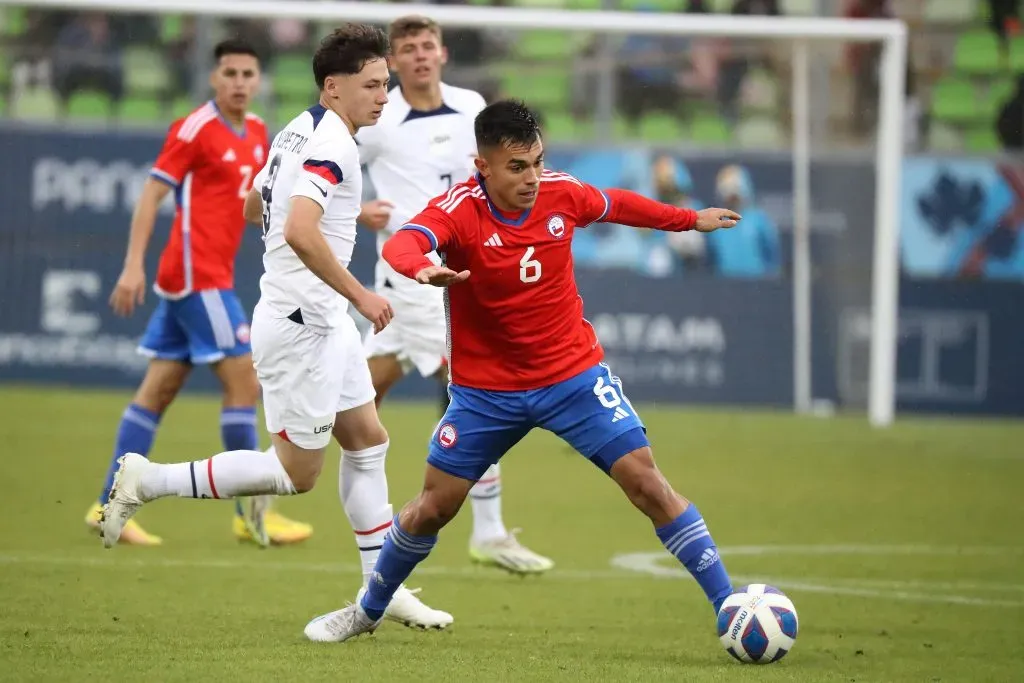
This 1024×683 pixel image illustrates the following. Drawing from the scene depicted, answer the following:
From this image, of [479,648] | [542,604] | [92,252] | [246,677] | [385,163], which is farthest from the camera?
[92,252]

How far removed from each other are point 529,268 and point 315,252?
0.79 m

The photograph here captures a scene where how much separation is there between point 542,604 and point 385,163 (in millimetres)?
2814

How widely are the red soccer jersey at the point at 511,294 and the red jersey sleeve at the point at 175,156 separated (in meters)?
3.30

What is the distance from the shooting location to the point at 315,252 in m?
5.83

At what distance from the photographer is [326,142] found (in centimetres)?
609

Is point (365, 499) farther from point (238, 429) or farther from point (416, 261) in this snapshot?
point (238, 429)

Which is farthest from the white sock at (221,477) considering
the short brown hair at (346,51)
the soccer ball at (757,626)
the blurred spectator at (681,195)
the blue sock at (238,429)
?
the blurred spectator at (681,195)

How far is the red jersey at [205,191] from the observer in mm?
8906

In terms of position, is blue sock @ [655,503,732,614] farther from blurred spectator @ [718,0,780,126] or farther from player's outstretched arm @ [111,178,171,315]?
blurred spectator @ [718,0,780,126]

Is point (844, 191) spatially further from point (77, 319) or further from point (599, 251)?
point (77, 319)

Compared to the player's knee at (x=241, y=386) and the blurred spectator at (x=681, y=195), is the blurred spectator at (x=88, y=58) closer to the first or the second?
the blurred spectator at (x=681, y=195)

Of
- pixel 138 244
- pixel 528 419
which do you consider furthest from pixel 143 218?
pixel 528 419

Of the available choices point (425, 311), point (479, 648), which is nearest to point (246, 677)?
point (479, 648)

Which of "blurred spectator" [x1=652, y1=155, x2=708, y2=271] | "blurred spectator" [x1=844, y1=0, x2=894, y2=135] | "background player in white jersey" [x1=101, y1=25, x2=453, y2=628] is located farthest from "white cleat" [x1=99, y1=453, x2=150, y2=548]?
"blurred spectator" [x1=844, y1=0, x2=894, y2=135]
